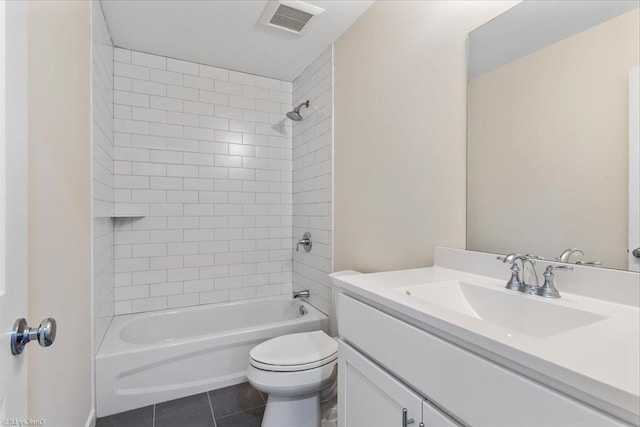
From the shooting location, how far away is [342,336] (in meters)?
1.12

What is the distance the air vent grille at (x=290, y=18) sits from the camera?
190 cm

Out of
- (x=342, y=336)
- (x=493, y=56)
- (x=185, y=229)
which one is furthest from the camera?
(x=185, y=229)

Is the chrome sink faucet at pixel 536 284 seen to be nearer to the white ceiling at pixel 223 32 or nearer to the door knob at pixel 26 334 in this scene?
the door knob at pixel 26 334

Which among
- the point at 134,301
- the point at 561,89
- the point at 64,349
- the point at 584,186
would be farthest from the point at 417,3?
the point at 134,301

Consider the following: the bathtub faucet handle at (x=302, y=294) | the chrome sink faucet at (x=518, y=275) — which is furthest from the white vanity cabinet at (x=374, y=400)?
the bathtub faucet handle at (x=302, y=294)

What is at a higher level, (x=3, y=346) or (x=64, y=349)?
(x=3, y=346)

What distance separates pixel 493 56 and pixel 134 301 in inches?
111

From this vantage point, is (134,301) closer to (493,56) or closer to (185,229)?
(185,229)

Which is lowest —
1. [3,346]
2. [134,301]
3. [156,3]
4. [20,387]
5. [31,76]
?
[134,301]

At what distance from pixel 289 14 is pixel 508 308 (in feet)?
6.60

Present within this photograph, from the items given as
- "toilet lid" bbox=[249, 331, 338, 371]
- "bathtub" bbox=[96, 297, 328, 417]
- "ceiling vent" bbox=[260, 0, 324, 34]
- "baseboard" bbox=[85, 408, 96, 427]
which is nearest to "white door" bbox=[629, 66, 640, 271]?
"toilet lid" bbox=[249, 331, 338, 371]

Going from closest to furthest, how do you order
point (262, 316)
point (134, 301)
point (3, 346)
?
point (3, 346)
point (134, 301)
point (262, 316)

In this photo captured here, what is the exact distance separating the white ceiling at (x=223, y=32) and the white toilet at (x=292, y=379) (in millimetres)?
2006

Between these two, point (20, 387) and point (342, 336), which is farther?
point (342, 336)
